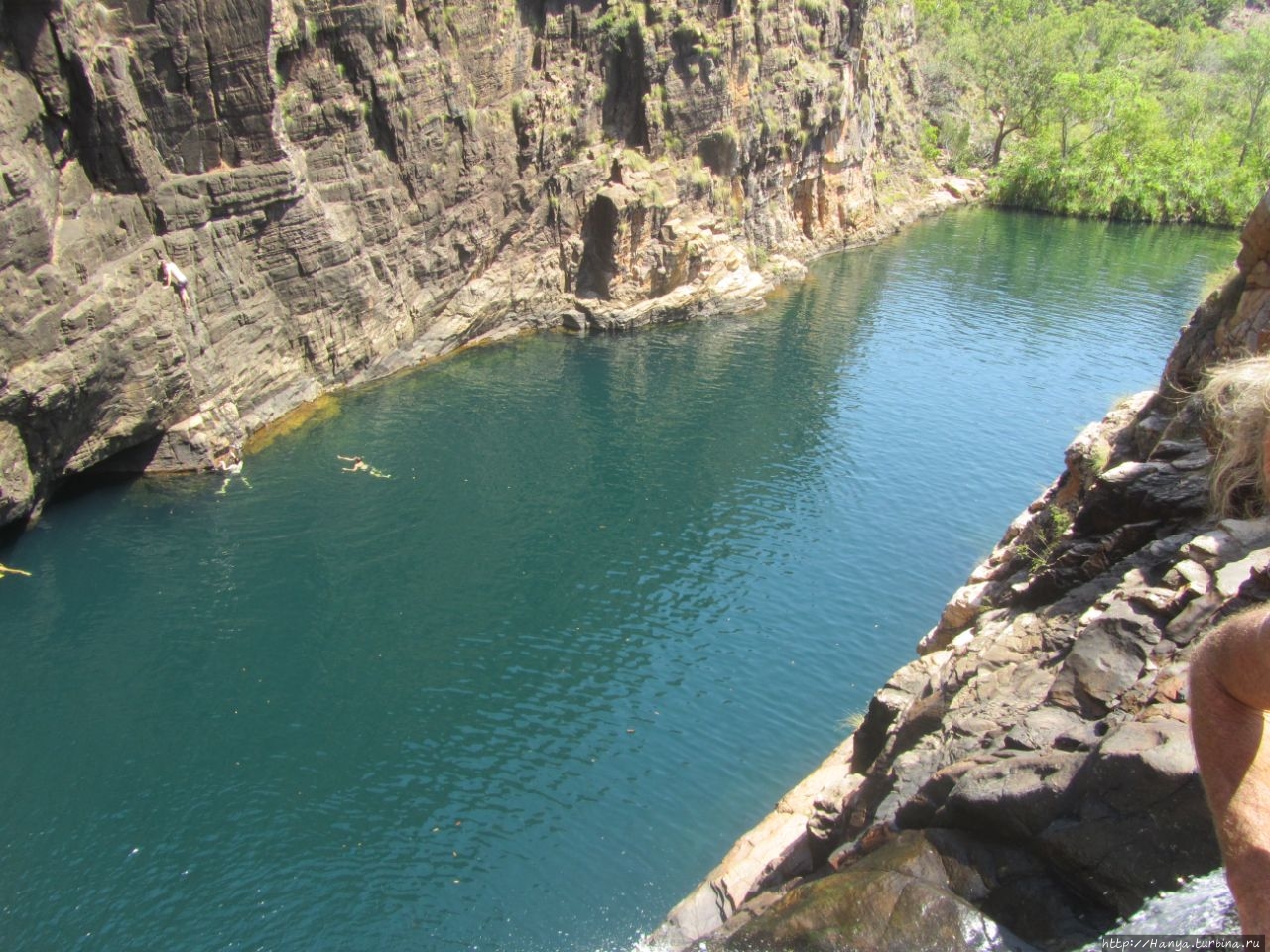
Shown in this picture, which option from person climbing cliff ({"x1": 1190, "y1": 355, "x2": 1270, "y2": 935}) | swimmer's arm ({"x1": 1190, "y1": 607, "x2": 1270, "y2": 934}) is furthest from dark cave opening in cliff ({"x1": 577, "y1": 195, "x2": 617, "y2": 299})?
swimmer's arm ({"x1": 1190, "y1": 607, "x2": 1270, "y2": 934})

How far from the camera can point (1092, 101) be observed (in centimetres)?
8900

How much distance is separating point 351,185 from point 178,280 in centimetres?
1075

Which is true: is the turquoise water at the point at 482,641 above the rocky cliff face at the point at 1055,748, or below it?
below

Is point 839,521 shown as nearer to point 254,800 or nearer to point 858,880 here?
point 254,800

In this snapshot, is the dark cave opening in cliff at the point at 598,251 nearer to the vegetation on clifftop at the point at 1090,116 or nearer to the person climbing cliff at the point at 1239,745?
the vegetation on clifftop at the point at 1090,116

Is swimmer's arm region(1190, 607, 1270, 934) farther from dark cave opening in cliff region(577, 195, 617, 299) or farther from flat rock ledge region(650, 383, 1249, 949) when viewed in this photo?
dark cave opening in cliff region(577, 195, 617, 299)

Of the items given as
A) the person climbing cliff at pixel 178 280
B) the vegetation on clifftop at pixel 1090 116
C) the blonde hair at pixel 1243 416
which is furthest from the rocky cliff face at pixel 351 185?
the blonde hair at pixel 1243 416

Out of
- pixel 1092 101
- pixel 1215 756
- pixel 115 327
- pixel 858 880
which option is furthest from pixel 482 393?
pixel 1092 101

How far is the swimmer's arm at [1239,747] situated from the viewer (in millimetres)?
4402

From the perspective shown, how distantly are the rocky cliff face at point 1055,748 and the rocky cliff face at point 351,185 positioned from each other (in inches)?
1014

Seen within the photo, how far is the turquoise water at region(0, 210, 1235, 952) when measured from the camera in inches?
773

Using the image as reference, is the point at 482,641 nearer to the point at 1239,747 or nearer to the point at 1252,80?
the point at 1239,747

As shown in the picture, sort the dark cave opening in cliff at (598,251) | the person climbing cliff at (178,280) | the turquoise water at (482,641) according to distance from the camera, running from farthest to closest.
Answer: the dark cave opening in cliff at (598,251)
the person climbing cliff at (178,280)
the turquoise water at (482,641)

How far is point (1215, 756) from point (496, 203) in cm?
5090
